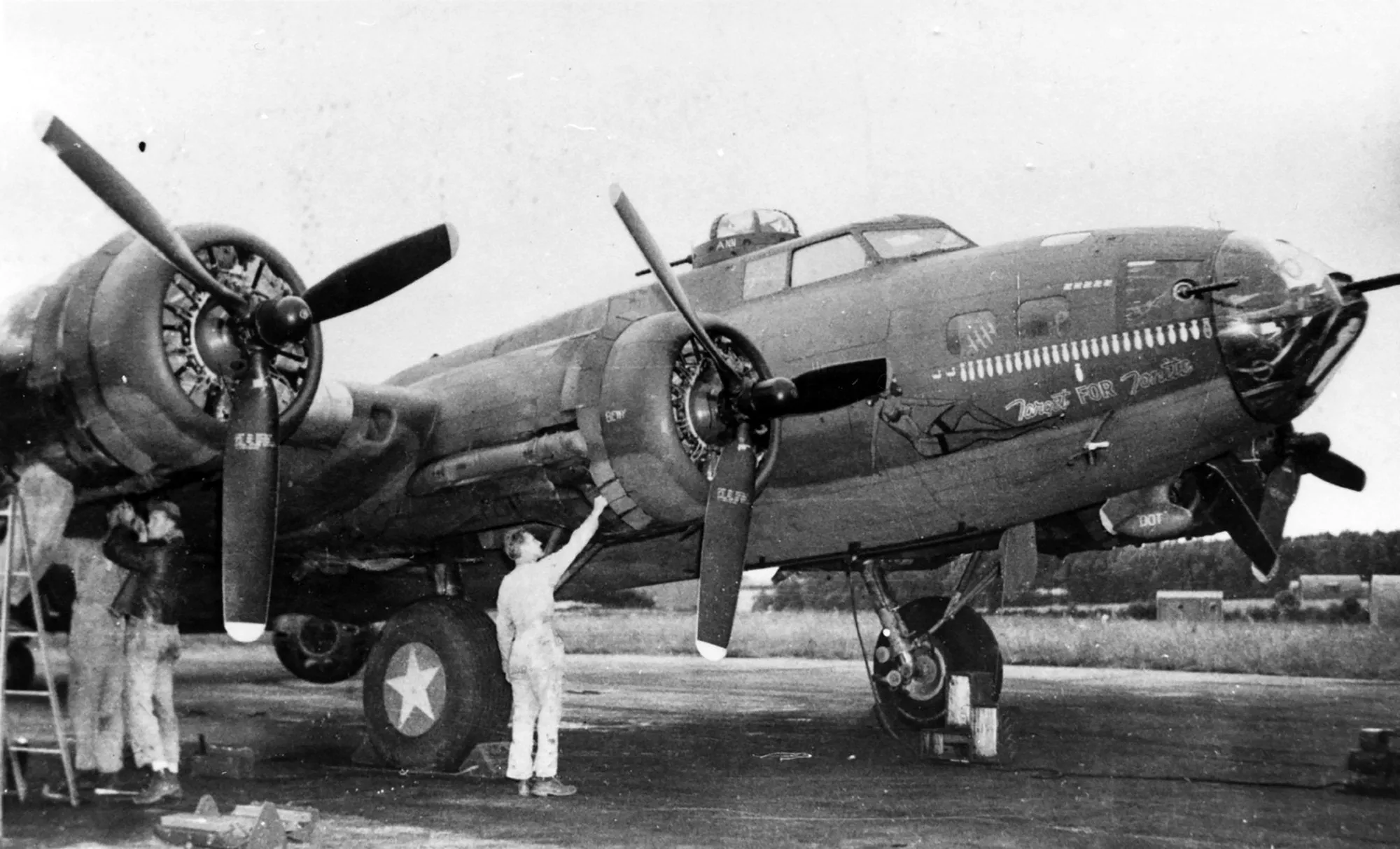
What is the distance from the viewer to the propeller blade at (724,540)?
7.33 meters

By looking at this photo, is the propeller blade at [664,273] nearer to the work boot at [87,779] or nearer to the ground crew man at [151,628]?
the ground crew man at [151,628]

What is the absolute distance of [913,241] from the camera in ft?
28.5

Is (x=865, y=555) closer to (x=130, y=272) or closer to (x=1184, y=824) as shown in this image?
(x=1184, y=824)

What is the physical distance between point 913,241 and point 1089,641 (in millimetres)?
15680

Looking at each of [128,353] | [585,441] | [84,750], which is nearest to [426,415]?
[585,441]

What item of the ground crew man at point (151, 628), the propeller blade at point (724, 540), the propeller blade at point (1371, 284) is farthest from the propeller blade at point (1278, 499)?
the ground crew man at point (151, 628)

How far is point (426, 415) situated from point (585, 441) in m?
1.59

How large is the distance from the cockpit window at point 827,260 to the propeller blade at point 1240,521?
3015 mm

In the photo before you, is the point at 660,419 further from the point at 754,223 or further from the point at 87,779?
the point at 87,779

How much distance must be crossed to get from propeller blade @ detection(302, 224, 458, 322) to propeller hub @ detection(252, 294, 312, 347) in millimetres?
338

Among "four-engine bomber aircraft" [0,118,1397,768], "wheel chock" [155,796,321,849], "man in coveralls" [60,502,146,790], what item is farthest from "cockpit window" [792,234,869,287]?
"wheel chock" [155,796,321,849]

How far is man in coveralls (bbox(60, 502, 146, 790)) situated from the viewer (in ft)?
22.7

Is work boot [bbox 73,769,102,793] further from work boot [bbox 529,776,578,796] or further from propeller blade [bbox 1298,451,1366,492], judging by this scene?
propeller blade [bbox 1298,451,1366,492]

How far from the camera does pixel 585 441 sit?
7262 mm
